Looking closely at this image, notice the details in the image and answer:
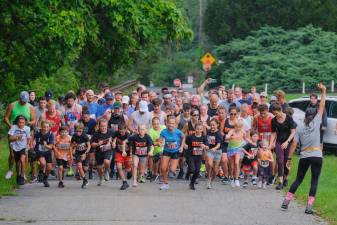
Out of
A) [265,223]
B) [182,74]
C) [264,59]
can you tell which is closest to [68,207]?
[265,223]

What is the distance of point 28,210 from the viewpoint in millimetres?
14695

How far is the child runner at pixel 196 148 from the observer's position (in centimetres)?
1827

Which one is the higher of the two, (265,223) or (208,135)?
(208,135)

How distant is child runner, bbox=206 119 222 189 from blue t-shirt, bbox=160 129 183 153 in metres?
0.70

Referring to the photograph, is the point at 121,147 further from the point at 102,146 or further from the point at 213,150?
the point at 213,150

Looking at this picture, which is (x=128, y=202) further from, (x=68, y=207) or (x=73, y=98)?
(x=73, y=98)

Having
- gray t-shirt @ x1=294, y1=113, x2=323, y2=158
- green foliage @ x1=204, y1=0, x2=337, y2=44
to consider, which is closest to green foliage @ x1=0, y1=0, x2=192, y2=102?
gray t-shirt @ x1=294, y1=113, x2=323, y2=158

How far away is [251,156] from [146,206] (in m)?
4.40

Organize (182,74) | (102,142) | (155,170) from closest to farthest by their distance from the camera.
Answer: (102,142) → (155,170) → (182,74)

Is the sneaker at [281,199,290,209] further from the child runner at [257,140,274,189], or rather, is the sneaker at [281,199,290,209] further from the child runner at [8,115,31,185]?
the child runner at [8,115,31,185]

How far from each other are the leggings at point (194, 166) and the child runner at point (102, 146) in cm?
165

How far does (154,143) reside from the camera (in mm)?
19516

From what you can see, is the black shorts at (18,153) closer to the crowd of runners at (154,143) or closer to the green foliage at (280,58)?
the crowd of runners at (154,143)

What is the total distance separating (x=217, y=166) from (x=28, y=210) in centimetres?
546
